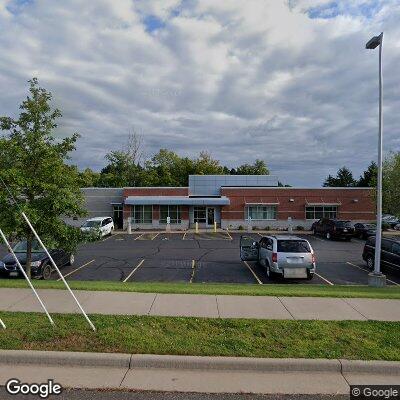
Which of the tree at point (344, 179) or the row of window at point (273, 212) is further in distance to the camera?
the tree at point (344, 179)

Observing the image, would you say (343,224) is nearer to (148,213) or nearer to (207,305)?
(148,213)

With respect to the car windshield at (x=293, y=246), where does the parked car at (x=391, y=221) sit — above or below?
below

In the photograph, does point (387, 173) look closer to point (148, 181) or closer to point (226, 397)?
point (226, 397)

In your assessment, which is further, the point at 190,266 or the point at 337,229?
the point at 337,229

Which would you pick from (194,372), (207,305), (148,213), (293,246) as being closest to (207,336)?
(194,372)

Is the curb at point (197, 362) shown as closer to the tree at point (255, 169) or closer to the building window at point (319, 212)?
the building window at point (319, 212)

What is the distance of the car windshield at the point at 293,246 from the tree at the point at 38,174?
725 centimetres

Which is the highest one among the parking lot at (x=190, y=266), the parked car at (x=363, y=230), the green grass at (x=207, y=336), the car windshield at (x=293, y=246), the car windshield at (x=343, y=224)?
the car windshield at (x=293, y=246)

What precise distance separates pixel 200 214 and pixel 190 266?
23595 mm

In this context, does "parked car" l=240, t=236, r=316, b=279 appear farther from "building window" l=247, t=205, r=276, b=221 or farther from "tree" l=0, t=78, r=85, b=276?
"building window" l=247, t=205, r=276, b=221

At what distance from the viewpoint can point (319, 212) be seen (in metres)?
40.5

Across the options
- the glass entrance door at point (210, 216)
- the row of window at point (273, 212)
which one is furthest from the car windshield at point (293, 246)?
the glass entrance door at point (210, 216)

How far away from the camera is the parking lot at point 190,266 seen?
49.0 feet

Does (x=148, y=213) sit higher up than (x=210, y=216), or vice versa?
(x=148, y=213)
